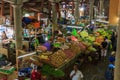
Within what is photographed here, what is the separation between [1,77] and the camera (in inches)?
398

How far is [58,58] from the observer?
11047 millimetres

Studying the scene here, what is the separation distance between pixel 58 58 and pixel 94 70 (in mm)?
3085

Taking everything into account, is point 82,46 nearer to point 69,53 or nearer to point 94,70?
point 94,70

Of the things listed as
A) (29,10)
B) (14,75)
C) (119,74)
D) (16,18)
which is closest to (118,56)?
(119,74)

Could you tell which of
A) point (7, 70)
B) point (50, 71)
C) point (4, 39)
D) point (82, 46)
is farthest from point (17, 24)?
point (50, 71)

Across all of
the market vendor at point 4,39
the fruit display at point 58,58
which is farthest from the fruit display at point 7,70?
the market vendor at point 4,39

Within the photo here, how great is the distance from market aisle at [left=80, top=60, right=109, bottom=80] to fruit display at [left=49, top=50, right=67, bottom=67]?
159 cm

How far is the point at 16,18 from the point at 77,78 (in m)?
6.01

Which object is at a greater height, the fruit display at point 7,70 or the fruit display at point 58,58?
the fruit display at point 58,58

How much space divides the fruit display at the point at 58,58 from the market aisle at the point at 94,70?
62.7 inches

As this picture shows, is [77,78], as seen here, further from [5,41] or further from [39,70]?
[5,41]

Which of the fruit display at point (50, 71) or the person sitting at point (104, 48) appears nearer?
the fruit display at point (50, 71)

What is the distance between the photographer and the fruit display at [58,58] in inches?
415

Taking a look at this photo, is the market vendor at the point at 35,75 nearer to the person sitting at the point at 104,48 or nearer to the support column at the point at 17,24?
the support column at the point at 17,24
